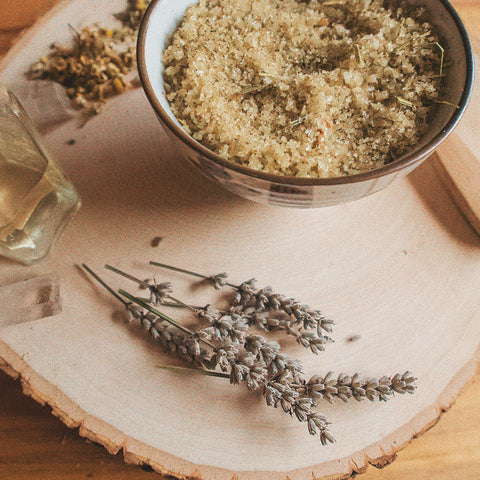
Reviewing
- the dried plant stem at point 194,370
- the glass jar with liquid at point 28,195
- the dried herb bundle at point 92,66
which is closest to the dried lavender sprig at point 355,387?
the dried plant stem at point 194,370

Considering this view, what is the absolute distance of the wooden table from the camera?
3.19 feet

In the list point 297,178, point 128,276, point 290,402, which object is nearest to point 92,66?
point 128,276

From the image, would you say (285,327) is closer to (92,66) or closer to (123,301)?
(123,301)

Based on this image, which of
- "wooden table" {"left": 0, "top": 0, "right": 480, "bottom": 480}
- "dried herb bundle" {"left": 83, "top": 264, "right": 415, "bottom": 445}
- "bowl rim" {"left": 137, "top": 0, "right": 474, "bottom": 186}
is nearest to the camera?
"bowl rim" {"left": 137, "top": 0, "right": 474, "bottom": 186}

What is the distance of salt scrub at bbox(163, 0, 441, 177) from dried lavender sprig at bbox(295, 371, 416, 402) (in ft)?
1.14

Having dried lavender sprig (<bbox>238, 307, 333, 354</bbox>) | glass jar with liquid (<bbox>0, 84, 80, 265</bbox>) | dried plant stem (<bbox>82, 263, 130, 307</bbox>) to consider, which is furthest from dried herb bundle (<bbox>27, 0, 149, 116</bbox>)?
dried lavender sprig (<bbox>238, 307, 333, 354</bbox>)

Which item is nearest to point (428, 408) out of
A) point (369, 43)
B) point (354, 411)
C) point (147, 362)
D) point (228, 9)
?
point (354, 411)

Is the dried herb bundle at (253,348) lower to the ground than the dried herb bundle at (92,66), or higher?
lower

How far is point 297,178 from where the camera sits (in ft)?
2.19

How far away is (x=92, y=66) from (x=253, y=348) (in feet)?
2.21

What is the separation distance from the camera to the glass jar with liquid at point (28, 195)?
0.87 m

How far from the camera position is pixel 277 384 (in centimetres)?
78

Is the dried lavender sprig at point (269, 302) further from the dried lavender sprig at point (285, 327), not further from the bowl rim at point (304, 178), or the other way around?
the bowl rim at point (304, 178)

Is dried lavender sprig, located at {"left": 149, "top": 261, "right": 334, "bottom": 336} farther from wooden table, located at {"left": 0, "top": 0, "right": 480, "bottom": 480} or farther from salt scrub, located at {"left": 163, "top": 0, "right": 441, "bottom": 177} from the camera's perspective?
wooden table, located at {"left": 0, "top": 0, "right": 480, "bottom": 480}
